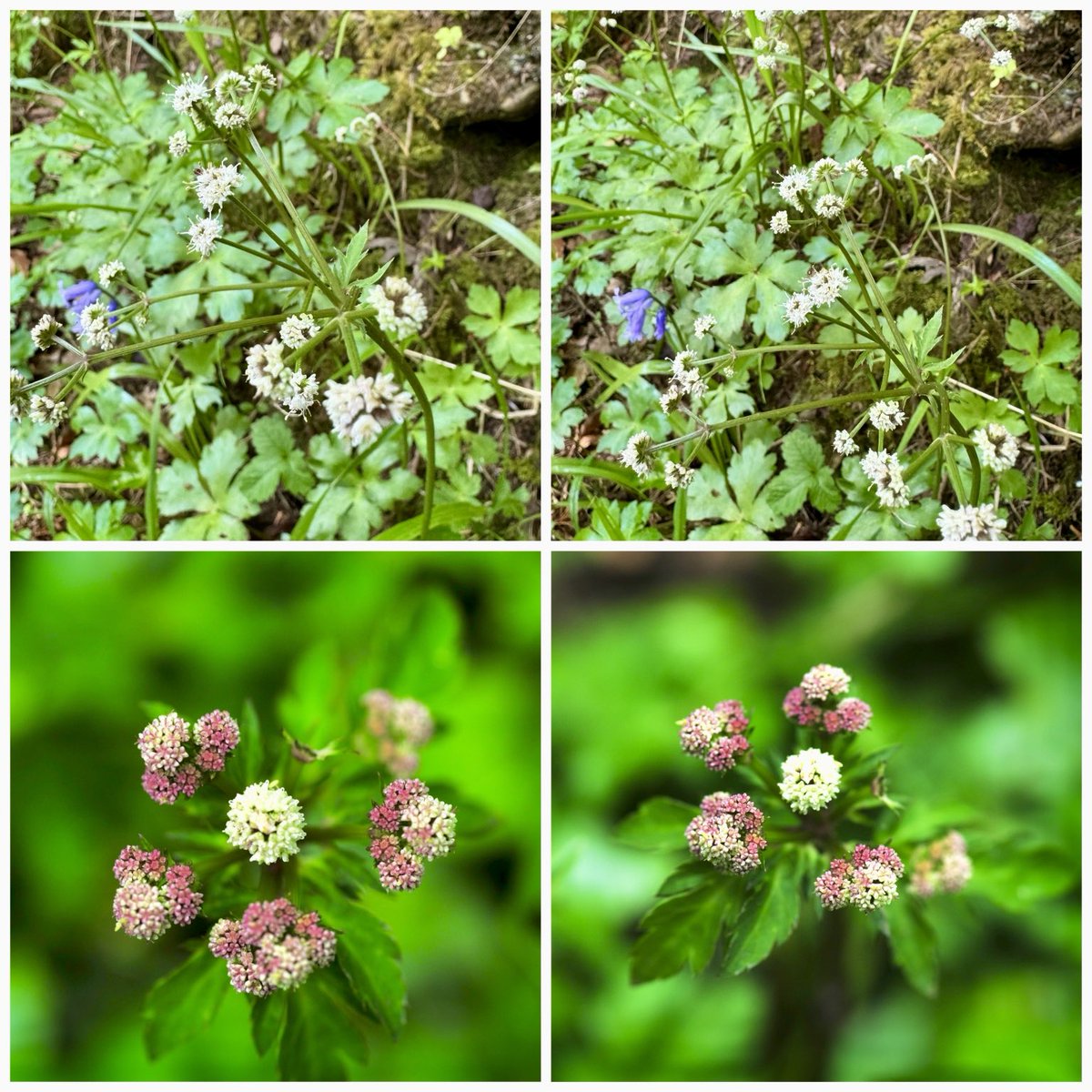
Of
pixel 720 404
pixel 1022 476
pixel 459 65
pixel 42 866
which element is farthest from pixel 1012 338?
pixel 42 866

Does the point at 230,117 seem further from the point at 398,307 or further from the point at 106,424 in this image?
the point at 106,424

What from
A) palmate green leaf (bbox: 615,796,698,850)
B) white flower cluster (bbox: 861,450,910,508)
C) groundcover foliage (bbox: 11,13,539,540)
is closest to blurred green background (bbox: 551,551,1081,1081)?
palmate green leaf (bbox: 615,796,698,850)

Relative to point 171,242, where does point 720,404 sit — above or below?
below

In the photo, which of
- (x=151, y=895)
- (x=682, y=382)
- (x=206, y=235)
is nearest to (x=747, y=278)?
(x=682, y=382)

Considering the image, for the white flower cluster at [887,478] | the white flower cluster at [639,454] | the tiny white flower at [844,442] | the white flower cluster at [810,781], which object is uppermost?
the tiny white flower at [844,442]

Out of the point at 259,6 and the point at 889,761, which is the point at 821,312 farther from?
the point at 259,6

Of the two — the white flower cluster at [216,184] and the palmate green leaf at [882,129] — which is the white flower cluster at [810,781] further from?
the white flower cluster at [216,184]

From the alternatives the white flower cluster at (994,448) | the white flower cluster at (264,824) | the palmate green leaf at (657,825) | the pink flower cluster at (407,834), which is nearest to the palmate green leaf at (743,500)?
the white flower cluster at (994,448)
